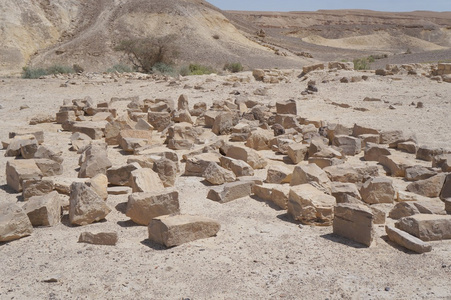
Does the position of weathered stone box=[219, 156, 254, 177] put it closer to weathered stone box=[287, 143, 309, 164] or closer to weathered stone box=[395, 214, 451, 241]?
weathered stone box=[287, 143, 309, 164]

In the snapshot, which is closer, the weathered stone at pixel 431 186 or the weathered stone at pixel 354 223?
the weathered stone at pixel 354 223

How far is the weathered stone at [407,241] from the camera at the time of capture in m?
3.60

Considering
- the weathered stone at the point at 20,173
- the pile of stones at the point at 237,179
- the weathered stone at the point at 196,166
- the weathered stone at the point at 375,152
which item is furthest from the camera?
the weathered stone at the point at 375,152

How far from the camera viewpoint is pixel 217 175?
210 inches

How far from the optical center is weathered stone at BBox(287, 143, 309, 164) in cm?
659

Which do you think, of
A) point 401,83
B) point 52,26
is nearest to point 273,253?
point 401,83

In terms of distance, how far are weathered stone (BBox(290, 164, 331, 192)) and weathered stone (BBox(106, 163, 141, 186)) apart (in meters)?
1.86

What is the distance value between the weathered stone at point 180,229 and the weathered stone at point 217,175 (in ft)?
4.78

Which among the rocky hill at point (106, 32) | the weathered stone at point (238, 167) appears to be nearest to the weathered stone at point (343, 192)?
the weathered stone at point (238, 167)

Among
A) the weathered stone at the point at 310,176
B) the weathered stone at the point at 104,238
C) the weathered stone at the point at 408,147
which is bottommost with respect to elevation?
the weathered stone at the point at 408,147

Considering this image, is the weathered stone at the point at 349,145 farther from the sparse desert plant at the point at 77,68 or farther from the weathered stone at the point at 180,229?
the sparse desert plant at the point at 77,68

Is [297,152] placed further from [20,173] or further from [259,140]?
[20,173]

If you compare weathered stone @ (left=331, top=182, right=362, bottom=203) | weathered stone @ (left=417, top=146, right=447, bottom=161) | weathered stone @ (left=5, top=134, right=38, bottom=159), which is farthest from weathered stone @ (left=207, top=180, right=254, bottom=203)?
weathered stone @ (left=417, top=146, right=447, bottom=161)

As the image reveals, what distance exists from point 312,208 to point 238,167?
158 centimetres
